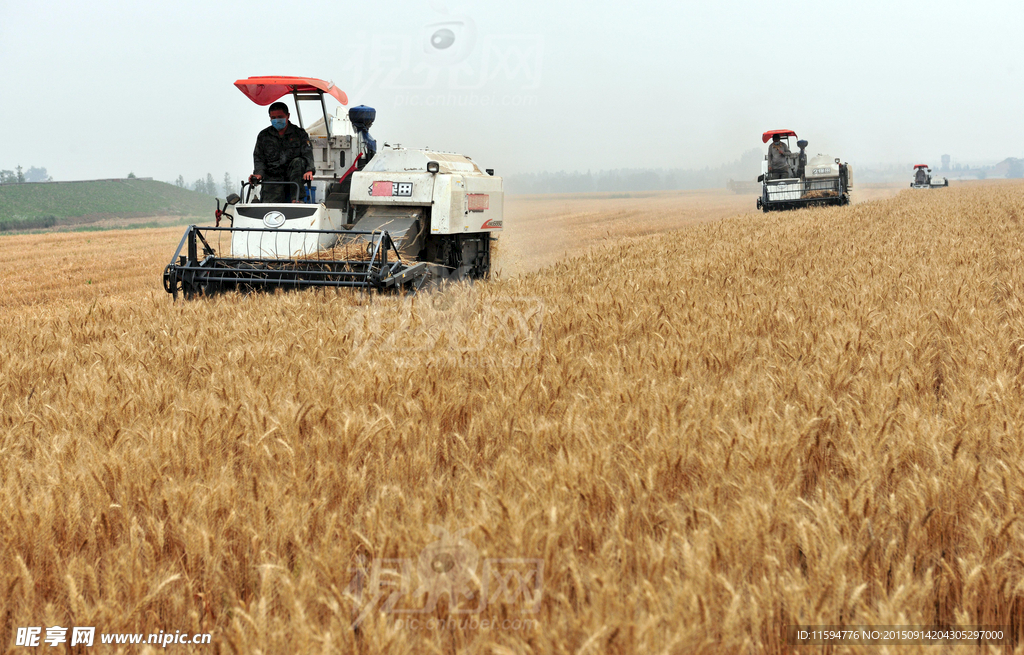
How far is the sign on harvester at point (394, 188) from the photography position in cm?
870

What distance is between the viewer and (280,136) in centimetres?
881

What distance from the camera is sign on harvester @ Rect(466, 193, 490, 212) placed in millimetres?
9367

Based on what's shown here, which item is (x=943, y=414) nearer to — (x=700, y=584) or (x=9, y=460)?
(x=700, y=584)

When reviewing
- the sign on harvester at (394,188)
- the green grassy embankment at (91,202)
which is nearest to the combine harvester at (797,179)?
the sign on harvester at (394,188)

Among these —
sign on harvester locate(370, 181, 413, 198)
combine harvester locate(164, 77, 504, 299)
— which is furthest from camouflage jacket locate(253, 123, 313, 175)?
sign on harvester locate(370, 181, 413, 198)

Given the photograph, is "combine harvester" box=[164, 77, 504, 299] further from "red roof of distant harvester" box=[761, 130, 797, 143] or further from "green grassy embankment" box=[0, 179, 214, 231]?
"green grassy embankment" box=[0, 179, 214, 231]

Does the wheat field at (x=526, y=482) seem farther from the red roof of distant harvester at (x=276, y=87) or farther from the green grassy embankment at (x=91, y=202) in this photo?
the green grassy embankment at (x=91, y=202)

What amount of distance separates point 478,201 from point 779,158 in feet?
57.0

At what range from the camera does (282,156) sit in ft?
28.8

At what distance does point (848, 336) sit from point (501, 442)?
86.1 inches

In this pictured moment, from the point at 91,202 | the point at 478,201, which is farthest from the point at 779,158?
the point at 91,202

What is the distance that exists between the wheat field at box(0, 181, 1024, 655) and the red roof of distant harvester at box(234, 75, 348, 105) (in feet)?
15.5

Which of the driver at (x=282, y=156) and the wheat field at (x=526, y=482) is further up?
the driver at (x=282, y=156)

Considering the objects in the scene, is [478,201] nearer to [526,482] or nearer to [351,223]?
[351,223]
